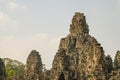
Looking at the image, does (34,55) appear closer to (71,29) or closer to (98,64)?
(71,29)

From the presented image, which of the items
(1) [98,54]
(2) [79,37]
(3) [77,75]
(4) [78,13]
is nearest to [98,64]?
(1) [98,54]

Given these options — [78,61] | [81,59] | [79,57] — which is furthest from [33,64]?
[81,59]

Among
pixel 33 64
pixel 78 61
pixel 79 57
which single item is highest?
pixel 33 64

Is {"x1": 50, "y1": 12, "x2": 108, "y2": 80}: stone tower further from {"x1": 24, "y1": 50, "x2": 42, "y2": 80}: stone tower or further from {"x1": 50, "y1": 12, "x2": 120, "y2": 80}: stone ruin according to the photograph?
{"x1": 24, "y1": 50, "x2": 42, "y2": 80}: stone tower

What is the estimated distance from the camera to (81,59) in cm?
6888

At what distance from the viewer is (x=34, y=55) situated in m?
77.8

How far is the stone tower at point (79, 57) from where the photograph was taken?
49.9m

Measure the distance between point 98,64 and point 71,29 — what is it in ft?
103

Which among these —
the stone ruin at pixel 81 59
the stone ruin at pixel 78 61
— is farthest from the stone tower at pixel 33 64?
the stone ruin at pixel 81 59

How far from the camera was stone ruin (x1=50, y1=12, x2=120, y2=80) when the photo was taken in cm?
4953

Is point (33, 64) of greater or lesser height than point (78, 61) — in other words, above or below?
above

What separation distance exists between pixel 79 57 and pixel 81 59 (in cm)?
144

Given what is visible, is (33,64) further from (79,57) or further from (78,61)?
(79,57)

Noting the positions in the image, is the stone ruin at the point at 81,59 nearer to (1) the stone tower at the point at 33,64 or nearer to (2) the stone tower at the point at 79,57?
(2) the stone tower at the point at 79,57
